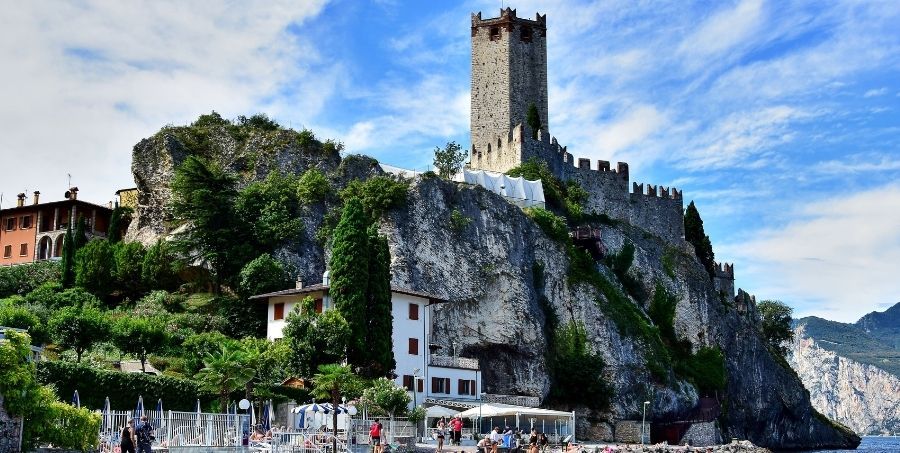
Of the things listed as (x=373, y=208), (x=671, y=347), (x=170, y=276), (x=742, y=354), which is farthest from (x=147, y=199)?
(x=742, y=354)

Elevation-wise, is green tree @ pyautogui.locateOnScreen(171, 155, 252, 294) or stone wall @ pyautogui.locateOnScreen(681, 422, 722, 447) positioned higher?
green tree @ pyautogui.locateOnScreen(171, 155, 252, 294)

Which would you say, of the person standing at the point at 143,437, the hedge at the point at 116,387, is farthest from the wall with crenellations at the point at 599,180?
the person standing at the point at 143,437

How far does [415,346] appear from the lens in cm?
5778

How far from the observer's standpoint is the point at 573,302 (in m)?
73.7

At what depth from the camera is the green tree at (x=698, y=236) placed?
100m

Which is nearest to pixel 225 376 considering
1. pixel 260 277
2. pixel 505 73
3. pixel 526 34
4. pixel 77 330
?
pixel 77 330

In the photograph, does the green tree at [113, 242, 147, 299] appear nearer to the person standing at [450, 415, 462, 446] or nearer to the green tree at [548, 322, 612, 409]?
the person standing at [450, 415, 462, 446]

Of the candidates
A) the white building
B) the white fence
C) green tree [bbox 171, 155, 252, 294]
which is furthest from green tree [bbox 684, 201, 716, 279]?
the white fence

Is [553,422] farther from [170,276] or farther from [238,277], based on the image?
[170,276]

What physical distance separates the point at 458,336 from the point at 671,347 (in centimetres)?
2526

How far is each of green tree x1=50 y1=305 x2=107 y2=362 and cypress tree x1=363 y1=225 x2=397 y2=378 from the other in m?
13.5

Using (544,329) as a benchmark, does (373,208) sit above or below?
above

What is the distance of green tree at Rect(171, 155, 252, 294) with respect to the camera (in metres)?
63.0

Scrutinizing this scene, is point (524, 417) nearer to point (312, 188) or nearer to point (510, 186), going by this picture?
point (312, 188)
